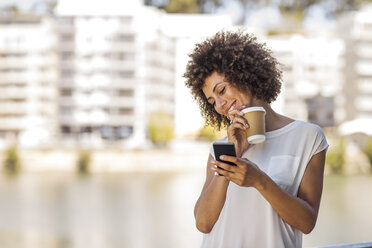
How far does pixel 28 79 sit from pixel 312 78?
48.5 ft

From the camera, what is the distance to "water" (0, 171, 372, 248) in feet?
52.5

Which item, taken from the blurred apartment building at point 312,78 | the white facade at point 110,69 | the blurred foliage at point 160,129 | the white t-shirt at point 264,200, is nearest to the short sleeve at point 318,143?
the white t-shirt at point 264,200

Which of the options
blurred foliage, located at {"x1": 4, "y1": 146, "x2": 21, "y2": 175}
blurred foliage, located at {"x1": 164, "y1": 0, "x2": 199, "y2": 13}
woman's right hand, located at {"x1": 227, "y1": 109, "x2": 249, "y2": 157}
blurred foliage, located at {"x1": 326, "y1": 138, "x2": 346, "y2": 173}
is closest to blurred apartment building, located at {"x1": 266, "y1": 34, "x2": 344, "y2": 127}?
blurred foliage, located at {"x1": 164, "y1": 0, "x2": 199, "y2": 13}

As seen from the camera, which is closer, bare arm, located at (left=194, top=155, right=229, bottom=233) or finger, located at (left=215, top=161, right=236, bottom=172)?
finger, located at (left=215, top=161, right=236, bottom=172)

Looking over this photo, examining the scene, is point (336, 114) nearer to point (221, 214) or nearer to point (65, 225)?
point (65, 225)

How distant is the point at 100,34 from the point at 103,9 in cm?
124

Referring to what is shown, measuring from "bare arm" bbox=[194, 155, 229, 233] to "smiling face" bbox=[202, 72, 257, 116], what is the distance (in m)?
0.09

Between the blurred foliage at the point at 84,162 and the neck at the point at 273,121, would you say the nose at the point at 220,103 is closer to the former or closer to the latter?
the neck at the point at 273,121

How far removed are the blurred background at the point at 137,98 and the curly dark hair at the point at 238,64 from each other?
1905 centimetres

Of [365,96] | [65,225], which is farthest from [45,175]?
[365,96]

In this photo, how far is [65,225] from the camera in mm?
17844

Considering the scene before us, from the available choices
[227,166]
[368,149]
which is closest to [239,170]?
[227,166]

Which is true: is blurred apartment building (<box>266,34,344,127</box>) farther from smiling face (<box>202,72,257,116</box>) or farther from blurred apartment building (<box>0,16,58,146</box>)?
smiling face (<box>202,72,257,116</box>)

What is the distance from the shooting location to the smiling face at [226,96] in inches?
37.4
